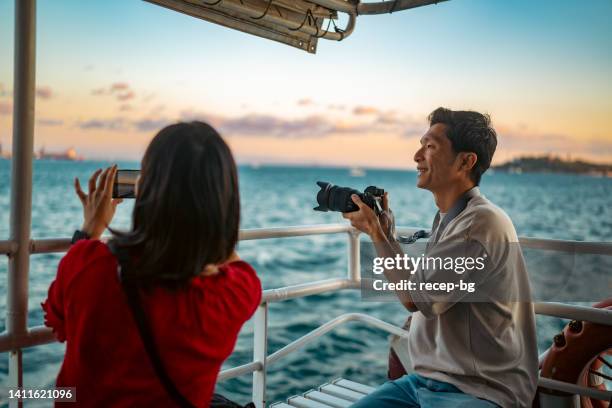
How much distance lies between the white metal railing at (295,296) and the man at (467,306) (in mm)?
309

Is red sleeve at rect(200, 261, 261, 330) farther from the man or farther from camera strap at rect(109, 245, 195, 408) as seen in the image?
the man

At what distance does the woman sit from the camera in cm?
96

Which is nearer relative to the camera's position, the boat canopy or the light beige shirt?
the light beige shirt

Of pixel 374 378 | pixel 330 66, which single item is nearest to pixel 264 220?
pixel 330 66

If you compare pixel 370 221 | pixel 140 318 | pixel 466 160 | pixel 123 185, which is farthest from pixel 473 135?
pixel 140 318

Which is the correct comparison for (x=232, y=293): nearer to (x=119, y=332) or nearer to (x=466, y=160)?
(x=119, y=332)

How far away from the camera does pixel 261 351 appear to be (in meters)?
2.18

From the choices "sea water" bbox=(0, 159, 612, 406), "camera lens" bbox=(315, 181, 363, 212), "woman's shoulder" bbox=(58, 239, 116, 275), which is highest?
"camera lens" bbox=(315, 181, 363, 212)

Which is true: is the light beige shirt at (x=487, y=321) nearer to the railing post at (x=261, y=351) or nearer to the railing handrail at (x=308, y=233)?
the railing handrail at (x=308, y=233)

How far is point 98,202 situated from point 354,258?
1.51 metres

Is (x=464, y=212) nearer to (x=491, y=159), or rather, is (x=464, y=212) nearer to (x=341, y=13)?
(x=491, y=159)

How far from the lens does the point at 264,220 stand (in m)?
30.5

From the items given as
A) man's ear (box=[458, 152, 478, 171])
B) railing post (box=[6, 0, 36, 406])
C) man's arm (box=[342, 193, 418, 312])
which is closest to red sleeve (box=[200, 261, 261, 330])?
man's arm (box=[342, 193, 418, 312])

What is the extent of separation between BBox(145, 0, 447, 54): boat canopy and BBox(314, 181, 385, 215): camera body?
30.0 inches
